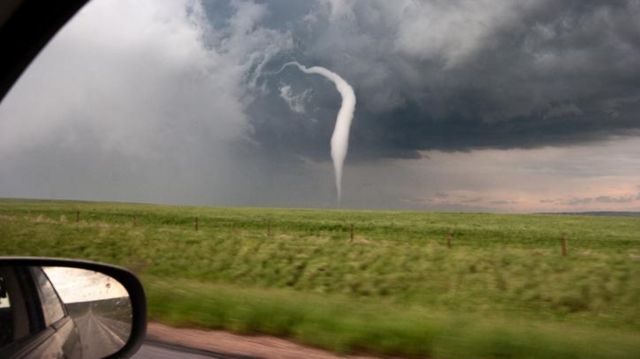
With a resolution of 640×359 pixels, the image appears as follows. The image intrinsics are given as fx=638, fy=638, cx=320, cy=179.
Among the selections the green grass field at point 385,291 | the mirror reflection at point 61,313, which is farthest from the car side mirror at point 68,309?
the green grass field at point 385,291

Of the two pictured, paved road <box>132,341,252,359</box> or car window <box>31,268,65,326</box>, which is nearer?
car window <box>31,268,65,326</box>

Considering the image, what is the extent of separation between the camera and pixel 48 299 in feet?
7.25

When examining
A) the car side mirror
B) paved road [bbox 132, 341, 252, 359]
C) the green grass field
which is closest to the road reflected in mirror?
the car side mirror

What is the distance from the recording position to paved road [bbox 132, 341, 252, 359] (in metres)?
4.98

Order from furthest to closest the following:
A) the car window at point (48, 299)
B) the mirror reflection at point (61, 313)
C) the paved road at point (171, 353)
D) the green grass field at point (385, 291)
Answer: the green grass field at point (385, 291), the paved road at point (171, 353), the car window at point (48, 299), the mirror reflection at point (61, 313)

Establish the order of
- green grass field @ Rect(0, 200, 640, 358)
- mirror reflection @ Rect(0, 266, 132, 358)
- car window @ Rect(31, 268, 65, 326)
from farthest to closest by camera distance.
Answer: green grass field @ Rect(0, 200, 640, 358) → car window @ Rect(31, 268, 65, 326) → mirror reflection @ Rect(0, 266, 132, 358)

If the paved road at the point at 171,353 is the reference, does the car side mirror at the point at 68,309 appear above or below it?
above

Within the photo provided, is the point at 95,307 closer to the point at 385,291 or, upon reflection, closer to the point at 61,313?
the point at 61,313

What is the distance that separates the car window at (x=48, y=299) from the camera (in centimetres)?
213

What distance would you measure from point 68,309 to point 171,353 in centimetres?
317

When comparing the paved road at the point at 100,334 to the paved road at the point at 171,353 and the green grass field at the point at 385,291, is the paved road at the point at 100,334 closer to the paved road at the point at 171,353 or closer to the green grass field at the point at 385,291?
the paved road at the point at 171,353

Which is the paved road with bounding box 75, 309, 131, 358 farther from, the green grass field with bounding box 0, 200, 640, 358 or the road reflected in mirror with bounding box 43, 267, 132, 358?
the green grass field with bounding box 0, 200, 640, 358

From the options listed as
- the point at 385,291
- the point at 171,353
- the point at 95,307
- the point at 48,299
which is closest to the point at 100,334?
the point at 95,307

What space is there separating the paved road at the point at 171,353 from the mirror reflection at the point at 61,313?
8.32 ft
